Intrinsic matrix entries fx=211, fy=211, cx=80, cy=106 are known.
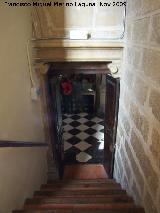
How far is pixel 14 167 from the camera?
1652mm

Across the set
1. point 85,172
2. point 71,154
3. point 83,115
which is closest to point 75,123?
point 83,115

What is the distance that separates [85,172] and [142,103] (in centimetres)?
260

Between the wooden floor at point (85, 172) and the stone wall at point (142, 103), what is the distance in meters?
1.55

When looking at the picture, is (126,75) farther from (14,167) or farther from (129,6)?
(14,167)

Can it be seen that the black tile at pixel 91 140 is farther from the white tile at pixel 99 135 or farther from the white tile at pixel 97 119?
the white tile at pixel 97 119

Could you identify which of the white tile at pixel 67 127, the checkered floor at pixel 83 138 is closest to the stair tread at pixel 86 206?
the checkered floor at pixel 83 138

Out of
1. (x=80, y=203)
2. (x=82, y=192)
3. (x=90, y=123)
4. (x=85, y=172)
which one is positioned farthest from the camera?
(x=90, y=123)

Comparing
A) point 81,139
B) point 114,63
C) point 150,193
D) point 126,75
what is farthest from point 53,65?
point 81,139

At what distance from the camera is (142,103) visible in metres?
1.65

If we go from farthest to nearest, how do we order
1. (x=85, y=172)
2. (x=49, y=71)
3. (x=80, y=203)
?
(x=85, y=172) < (x=49, y=71) < (x=80, y=203)

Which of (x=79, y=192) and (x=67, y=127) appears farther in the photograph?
(x=67, y=127)

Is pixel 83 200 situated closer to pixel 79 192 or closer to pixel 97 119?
pixel 79 192

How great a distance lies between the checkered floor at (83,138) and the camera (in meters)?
4.27

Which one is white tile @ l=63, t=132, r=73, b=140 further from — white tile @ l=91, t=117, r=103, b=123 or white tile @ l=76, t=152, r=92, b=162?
white tile @ l=91, t=117, r=103, b=123
